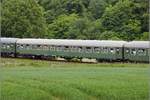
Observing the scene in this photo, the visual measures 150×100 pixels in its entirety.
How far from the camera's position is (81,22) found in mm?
68438

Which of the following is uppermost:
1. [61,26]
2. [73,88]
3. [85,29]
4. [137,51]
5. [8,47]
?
[61,26]

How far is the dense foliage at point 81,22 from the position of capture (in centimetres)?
6356

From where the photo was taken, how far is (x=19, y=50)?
5181 centimetres

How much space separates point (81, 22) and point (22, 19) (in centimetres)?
867

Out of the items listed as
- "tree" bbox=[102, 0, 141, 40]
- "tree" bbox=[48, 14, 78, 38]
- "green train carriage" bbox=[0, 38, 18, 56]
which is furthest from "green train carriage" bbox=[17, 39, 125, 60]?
"tree" bbox=[48, 14, 78, 38]

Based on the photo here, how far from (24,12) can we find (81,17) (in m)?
10.4

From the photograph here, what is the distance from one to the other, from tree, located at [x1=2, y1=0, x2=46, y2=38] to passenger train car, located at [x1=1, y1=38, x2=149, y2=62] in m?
10.3

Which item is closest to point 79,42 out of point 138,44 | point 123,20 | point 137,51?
point 138,44

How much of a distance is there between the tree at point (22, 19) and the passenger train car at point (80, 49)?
10.3 meters

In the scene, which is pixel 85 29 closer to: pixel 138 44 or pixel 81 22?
pixel 81 22

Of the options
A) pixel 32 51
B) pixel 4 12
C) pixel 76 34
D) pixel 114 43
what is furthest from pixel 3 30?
pixel 114 43

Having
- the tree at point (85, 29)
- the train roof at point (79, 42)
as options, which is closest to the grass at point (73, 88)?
the train roof at point (79, 42)

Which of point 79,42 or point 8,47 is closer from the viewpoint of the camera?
point 79,42

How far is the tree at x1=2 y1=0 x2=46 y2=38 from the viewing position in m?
63.2
